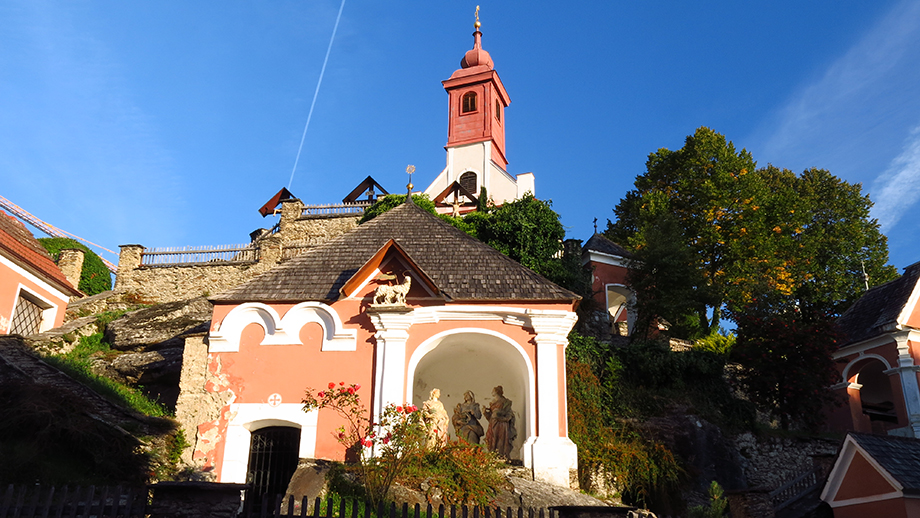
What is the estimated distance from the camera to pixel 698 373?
18.8 meters

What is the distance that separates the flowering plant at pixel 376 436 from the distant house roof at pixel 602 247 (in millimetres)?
18333

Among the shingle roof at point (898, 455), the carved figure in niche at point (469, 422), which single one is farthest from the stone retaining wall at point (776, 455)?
the carved figure in niche at point (469, 422)

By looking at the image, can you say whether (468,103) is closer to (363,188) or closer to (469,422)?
(363,188)

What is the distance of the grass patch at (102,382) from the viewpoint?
→ 16.9 meters

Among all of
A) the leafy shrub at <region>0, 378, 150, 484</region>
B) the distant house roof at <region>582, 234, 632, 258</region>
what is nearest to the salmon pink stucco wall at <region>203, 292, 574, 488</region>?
the leafy shrub at <region>0, 378, 150, 484</region>

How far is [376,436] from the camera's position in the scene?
43.8 ft

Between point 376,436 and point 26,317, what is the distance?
1421 cm

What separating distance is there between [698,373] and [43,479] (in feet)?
48.7

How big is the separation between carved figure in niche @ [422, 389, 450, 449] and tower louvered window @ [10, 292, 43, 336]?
1378 centimetres

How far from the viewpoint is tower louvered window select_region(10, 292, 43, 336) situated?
2091cm

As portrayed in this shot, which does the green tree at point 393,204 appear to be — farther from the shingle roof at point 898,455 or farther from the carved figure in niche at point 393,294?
the shingle roof at point 898,455

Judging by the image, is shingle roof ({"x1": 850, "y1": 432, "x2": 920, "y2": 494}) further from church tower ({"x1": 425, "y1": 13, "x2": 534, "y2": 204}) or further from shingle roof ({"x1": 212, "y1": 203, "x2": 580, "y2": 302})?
church tower ({"x1": 425, "y1": 13, "x2": 534, "y2": 204})

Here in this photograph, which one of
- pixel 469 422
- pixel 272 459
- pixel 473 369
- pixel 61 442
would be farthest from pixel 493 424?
pixel 61 442

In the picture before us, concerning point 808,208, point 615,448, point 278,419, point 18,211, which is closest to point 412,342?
point 278,419
